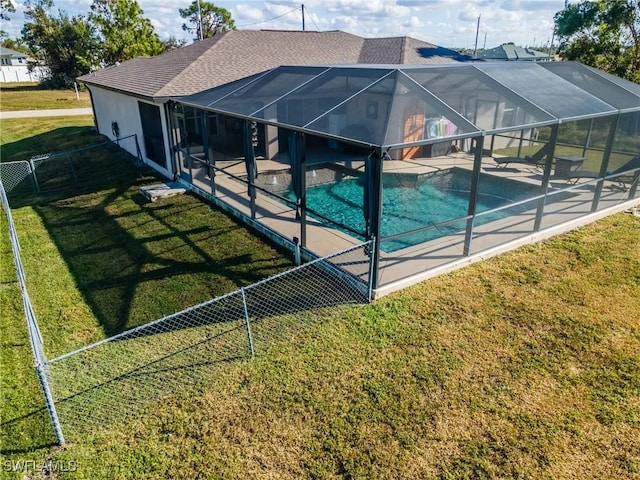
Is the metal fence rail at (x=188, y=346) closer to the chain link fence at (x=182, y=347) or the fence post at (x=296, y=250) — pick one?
the chain link fence at (x=182, y=347)

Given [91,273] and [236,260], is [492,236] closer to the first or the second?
[236,260]

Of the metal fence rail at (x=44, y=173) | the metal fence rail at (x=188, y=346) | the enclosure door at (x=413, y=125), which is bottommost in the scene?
the metal fence rail at (x=44, y=173)

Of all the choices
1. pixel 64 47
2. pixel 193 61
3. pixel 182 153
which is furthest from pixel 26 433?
pixel 64 47

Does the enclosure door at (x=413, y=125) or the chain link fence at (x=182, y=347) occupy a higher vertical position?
the enclosure door at (x=413, y=125)

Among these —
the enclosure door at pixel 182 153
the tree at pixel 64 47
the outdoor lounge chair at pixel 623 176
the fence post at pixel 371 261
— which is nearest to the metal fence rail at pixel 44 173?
the enclosure door at pixel 182 153

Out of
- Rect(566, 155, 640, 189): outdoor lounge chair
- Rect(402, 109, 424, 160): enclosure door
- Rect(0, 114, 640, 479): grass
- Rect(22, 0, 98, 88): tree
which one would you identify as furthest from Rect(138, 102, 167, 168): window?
Rect(22, 0, 98, 88): tree

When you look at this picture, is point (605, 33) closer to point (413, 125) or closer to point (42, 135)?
point (413, 125)

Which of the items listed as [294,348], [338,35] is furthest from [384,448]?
[338,35]
